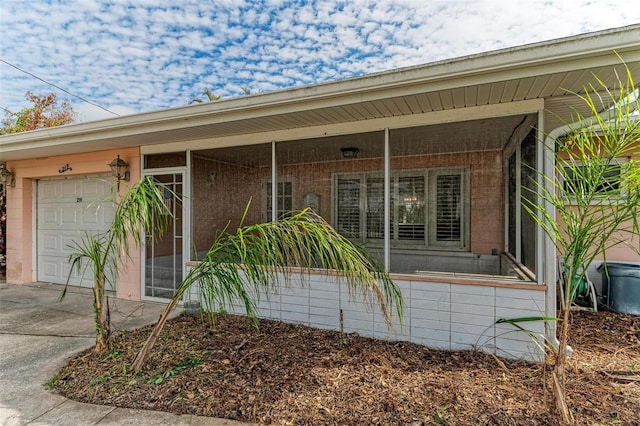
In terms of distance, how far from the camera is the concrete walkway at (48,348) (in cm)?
220

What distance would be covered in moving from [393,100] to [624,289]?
404 centimetres

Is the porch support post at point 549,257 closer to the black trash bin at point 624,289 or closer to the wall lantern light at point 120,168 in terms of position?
the black trash bin at point 624,289

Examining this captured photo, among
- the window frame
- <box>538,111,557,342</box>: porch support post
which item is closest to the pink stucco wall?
the window frame

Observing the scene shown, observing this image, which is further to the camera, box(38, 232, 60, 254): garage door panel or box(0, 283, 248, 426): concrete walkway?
box(38, 232, 60, 254): garage door panel

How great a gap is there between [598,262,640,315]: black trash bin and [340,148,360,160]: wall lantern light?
11.7 feet

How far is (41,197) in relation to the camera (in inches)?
249

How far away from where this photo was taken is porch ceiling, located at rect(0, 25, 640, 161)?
7.75ft

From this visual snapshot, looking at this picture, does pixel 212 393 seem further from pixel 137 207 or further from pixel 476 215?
pixel 476 215

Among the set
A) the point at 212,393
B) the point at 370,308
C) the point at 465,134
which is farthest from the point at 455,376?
the point at 465,134

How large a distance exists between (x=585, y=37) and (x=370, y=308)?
290cm

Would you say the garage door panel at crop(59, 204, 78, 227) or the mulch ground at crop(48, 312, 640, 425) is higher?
the garage door panel at crop(59, 204, 78, 227)

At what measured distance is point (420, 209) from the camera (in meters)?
5.11

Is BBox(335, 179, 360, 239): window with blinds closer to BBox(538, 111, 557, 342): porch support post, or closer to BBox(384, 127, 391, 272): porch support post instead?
BBox(384, 127, 391, 272): porch support post

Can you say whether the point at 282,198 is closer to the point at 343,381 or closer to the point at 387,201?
the point at 387,201
